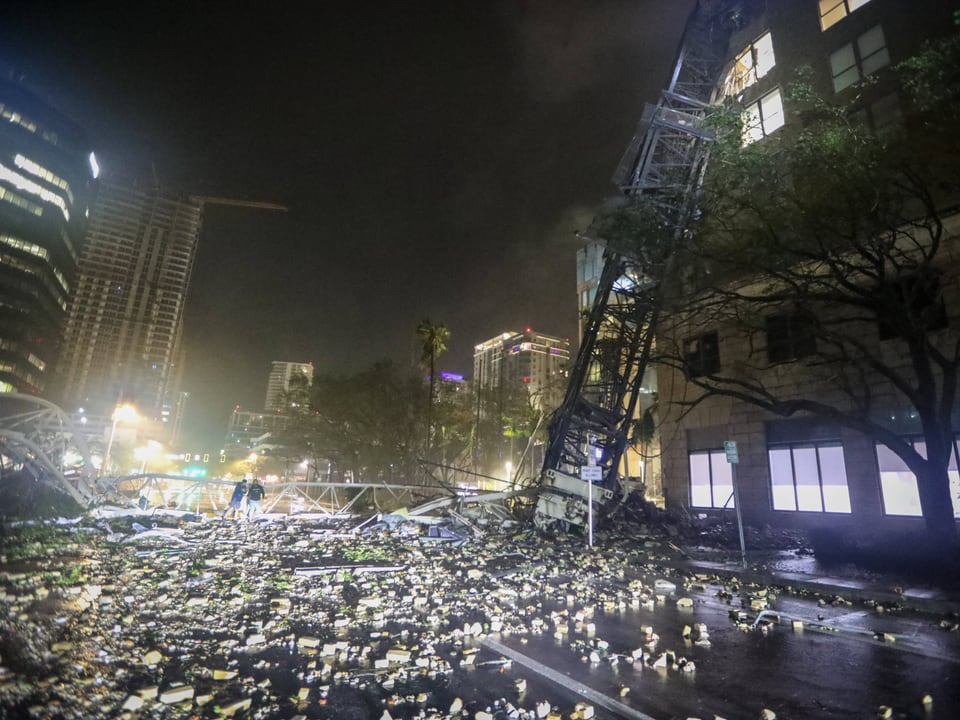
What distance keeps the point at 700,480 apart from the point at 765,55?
20314mm

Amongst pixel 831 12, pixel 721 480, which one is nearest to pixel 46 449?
pixel 721 480

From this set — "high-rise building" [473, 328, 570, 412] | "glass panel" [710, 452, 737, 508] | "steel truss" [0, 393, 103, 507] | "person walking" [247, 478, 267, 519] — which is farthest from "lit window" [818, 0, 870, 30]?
"high-rise building" [473, 328, 570, 412]

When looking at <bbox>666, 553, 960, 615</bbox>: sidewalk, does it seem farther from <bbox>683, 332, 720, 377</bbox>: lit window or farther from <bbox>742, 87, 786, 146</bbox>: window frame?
<bbox>742, 87, 786, 146</bbox>: window frame

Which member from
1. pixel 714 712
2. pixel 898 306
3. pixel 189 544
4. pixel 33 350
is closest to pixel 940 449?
pixel 898 306

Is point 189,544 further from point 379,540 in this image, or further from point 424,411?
point 424,411

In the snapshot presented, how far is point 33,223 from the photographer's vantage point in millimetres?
85125

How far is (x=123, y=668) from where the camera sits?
→ 482 centimetres

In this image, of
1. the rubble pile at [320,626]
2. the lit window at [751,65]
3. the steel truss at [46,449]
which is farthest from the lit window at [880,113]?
the steel truss at [46,449]

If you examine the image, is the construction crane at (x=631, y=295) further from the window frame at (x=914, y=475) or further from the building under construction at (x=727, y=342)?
the window frame at (x=914, y=475)

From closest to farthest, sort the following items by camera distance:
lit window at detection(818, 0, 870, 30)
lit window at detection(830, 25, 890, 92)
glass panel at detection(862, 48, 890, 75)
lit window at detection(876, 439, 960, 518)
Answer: lit window at detection(876, 439, 960, 518), glass panel at detection(862, 48, 890, 75), lit window at detection(830, 25, 890, 92), lit window at detection(818, 0, 870, 30)

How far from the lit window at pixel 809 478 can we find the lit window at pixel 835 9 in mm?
17598

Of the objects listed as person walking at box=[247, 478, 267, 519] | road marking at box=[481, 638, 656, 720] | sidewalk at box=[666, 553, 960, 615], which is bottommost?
road marking at box=[481, 638, 656, 720]

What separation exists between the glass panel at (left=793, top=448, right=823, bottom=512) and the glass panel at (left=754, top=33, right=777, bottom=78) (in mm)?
17836

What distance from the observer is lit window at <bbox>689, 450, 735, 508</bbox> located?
19328 mm
